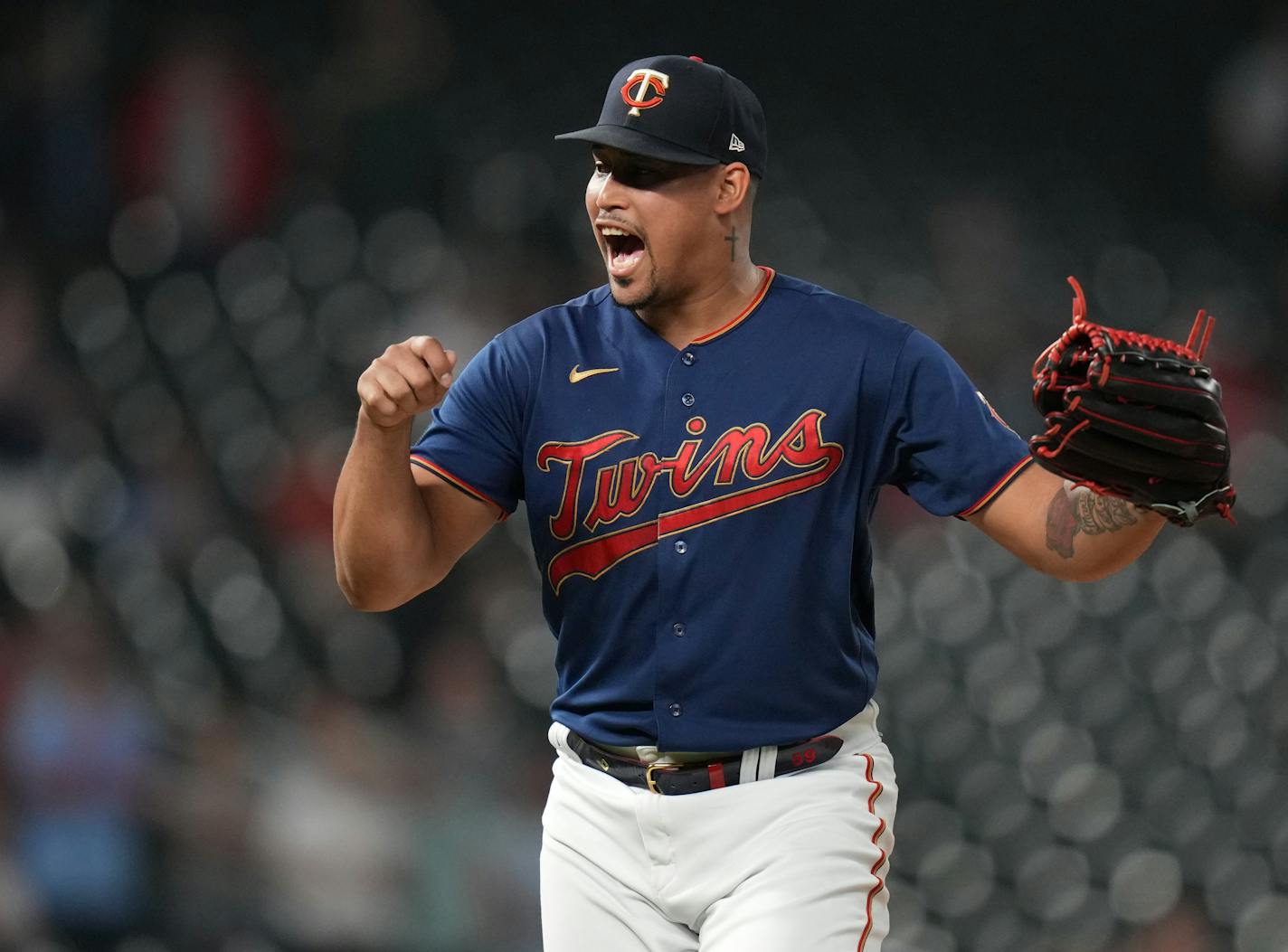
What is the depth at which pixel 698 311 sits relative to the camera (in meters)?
2.02

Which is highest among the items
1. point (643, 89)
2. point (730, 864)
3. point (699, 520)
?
point (643, 89)

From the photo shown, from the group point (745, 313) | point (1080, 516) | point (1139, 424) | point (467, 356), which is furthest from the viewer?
point (467, 356)

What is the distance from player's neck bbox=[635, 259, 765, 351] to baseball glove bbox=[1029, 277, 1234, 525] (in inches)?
18.5

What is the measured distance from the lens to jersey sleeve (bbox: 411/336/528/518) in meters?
1.96

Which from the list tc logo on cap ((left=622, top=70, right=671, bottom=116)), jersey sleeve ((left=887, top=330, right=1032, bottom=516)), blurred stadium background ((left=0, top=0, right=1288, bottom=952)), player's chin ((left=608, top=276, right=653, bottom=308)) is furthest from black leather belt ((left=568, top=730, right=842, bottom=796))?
blurred stadium background ((left=0, top=0, right=1288, bottom=952))

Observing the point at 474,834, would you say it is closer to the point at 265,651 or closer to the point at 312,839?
the point at 312,839

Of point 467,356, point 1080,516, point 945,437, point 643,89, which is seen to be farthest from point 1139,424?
point 467,356

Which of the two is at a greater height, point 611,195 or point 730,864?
point 611,195

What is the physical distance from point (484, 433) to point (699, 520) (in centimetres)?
30

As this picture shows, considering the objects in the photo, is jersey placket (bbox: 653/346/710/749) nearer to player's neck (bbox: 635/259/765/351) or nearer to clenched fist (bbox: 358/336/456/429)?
player's neck (bbox: 635/259/765/351)

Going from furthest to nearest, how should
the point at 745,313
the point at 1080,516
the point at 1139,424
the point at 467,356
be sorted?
1. the point at 467,356
2. the point at 745,313
3. the point at 1080,516
4. the point at 1139,424

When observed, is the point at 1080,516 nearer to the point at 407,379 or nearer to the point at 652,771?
the point at 652,771

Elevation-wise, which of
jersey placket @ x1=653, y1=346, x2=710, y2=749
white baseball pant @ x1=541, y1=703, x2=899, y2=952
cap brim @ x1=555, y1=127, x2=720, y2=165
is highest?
cap brim @ x1=555, y1=127, x2=720, y2=165

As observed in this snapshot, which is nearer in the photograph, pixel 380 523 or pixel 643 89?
pixel 380 523
